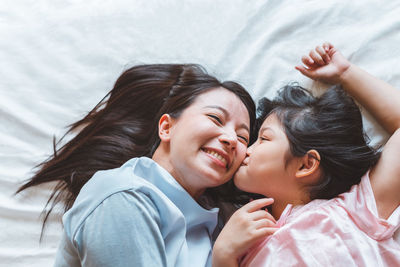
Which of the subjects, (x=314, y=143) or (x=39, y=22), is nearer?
(x=314, y=143)

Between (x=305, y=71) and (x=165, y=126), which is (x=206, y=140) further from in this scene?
(x=305, y=71)

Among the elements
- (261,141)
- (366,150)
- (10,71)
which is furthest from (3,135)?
(366,150)

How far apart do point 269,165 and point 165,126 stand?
315 mm

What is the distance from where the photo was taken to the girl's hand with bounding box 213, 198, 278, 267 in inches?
39.8

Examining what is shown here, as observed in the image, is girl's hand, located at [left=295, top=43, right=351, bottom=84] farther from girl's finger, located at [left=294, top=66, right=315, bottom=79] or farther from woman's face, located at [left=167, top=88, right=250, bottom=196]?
woman's face, located at [left=167, top=88, right=250, bottom=196]

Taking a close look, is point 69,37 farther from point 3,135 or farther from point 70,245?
point 70,245

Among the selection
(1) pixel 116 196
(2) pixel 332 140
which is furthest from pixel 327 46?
(1) pixel 116 196

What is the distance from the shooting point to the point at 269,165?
43.2 inches

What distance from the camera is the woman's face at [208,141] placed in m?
1.11

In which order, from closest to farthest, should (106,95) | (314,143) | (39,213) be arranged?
(314,143)
(39,213)
(106,95)

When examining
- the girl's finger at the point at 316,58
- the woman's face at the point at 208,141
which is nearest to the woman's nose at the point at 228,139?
the woman's face at the point at 208,141

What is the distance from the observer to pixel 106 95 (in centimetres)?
137

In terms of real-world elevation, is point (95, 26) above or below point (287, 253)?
above

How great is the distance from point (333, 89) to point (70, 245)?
799 millimetres
